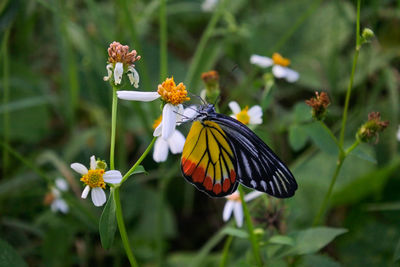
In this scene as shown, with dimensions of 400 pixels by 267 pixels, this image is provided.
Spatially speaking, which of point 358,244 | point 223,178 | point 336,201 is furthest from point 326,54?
point 223,178

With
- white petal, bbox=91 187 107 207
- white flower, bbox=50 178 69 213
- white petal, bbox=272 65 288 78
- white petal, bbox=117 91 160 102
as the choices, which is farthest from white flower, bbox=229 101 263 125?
white flower, bbox=50 178 69 213

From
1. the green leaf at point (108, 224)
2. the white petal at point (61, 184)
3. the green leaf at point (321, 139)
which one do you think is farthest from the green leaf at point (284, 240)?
the white petal at point (61, 184)

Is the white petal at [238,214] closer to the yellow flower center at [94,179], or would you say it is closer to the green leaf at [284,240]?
the green leaf at [284,240]

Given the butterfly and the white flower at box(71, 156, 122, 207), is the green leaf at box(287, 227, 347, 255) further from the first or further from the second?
the white flower at box(71, 156, 122, 207)

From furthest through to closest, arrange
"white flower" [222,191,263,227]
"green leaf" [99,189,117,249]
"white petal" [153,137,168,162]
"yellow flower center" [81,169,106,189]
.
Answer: "white flower" [222,191,263,227]
"white petal" [153,137,168,162]
"yellow flower center" [81,169,106,189]
"green leaf" [99,189,117,249]

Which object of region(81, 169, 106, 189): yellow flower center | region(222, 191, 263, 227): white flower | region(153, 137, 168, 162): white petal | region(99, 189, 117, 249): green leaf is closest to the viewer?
region(99, 189, 117, 249): green leaf

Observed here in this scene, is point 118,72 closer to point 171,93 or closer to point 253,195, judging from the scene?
point 171,93

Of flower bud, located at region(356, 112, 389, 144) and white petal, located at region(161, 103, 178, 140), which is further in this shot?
flower bud, located at region(356, 112, 389, 144)

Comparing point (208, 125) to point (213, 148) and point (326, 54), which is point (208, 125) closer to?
point (213, 148)
